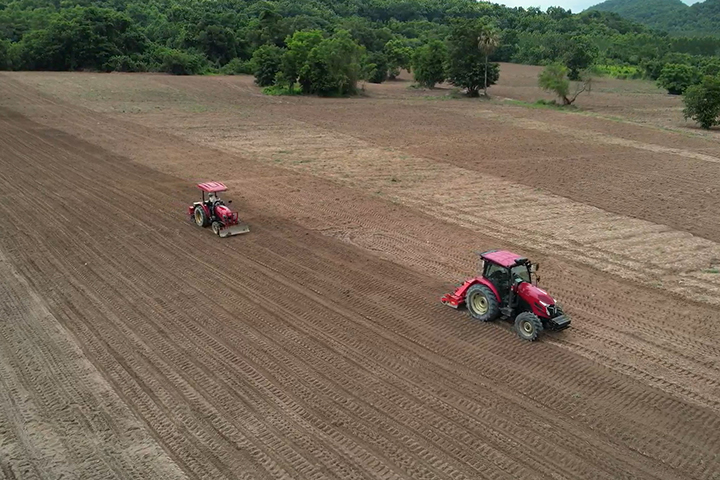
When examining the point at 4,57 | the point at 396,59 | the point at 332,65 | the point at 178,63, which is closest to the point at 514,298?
the point at 332,65

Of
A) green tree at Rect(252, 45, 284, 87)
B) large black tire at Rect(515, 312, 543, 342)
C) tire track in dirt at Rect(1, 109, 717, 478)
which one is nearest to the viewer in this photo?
tire track in dirt at Rect(1, 109, 717, 478)

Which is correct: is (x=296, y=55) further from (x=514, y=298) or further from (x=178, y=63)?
(x=514, y=298)

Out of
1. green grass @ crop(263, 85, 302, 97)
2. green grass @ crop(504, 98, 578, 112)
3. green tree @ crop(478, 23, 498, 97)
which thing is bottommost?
green grass @ crop(504, 98, 578, 112)

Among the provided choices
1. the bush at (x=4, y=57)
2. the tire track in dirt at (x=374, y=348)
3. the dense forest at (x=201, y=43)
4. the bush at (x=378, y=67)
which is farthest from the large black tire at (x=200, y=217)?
the bush at (x=4, y=57)

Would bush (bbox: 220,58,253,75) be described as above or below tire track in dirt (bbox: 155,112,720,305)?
above

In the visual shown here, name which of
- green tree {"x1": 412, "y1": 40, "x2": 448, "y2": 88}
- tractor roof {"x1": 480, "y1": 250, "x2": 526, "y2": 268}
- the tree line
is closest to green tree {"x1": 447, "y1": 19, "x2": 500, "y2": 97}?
the tree line

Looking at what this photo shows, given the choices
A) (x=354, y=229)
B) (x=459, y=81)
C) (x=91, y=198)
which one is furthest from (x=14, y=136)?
(x=459, y=81)

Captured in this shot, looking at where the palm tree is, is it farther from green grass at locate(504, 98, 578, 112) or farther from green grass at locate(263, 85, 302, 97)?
green grass at locate(263, 85, 302, 97)

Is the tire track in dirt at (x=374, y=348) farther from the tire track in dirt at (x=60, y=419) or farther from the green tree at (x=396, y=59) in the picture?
the green tree at (x=396, y=59)
